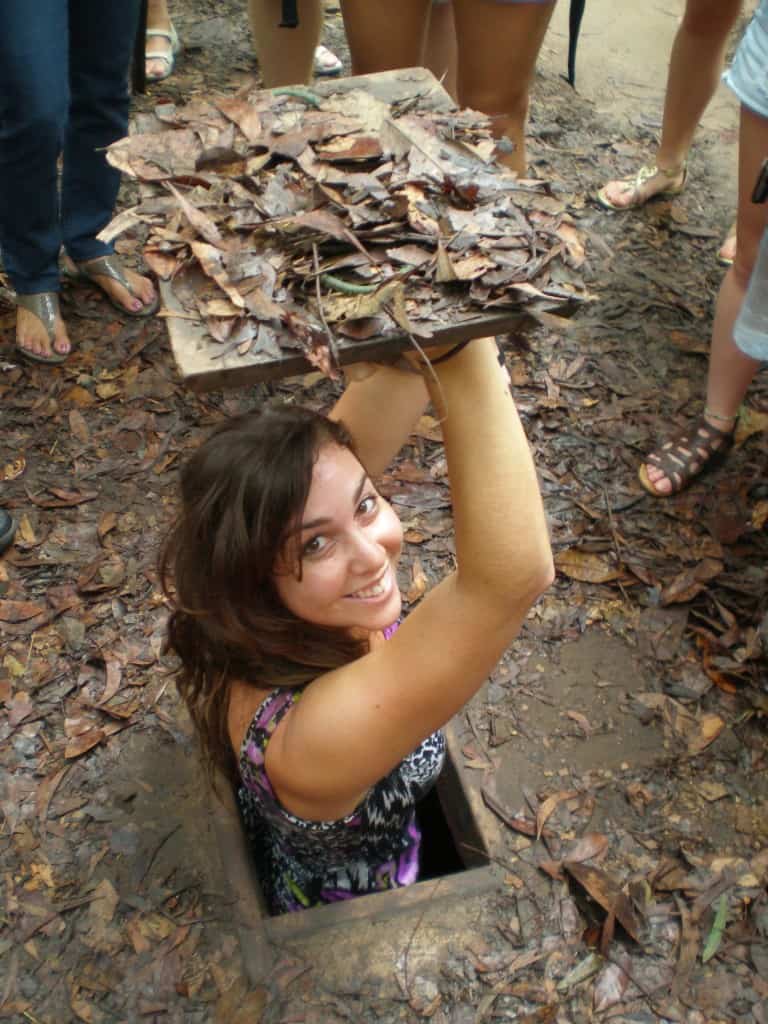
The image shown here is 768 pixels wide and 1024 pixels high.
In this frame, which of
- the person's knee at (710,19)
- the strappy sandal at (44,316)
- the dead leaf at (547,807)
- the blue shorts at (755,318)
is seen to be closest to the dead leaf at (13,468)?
the strappy sandal at (44,316)

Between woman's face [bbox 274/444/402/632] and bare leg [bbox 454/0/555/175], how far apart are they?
148 centimetres

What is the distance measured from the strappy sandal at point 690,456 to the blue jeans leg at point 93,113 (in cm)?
218

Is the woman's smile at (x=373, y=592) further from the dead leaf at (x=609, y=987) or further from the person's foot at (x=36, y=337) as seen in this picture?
the person's foot at (x=36, y=337)

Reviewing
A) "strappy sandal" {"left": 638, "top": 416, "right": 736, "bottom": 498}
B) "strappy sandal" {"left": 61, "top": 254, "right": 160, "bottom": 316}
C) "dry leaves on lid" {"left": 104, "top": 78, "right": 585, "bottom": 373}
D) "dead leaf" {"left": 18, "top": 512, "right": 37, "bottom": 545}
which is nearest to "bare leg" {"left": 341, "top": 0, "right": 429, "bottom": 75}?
"strappy sandal" {"left": 61, "top": 254, "right": 160, "bottom": 316}

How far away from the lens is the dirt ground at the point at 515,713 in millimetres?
2180

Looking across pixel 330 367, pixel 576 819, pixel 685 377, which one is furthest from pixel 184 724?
pixel 685 377

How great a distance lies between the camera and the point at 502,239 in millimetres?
1546

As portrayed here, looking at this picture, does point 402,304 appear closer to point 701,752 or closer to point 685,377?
point 701,752

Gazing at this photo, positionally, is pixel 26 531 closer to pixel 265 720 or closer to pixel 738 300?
pixel 265 720

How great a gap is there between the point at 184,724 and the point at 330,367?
1.53 metres

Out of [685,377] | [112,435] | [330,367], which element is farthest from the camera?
[685,377]

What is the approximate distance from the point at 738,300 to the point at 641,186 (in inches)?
68.9

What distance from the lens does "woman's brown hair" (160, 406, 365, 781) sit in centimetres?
162

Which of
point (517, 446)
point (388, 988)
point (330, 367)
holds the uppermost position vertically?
point (330, 367)
